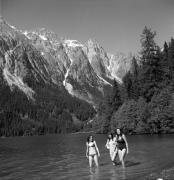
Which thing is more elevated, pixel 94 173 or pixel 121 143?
pixel 121 143

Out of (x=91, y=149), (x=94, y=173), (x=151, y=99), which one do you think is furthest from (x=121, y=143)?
(x=151, y=99)

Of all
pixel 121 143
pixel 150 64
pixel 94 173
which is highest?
pixel 150 64

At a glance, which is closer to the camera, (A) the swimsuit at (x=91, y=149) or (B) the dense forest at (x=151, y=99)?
(A) the swimsuit at (x=91, y=149)

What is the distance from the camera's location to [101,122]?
461 feet

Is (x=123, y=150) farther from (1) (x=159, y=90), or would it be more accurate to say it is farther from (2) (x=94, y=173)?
(1) (x=159, y=90)

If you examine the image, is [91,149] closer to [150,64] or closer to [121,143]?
[121,143]

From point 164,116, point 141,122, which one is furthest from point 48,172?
point 141,122

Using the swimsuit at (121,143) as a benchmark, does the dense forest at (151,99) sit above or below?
above

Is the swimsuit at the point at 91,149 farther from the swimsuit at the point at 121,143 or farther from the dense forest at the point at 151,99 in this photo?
the dense forest at the point at 151,99

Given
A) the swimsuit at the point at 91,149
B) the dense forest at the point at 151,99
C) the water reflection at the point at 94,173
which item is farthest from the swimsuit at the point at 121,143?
the dense forest at the point at 151,99

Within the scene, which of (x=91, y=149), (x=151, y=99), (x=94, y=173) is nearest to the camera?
(x=94, y=173)

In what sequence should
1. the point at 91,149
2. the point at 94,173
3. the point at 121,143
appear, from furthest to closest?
1. the point at 91,149
2. the point at 121,143
3. the point at 94,173

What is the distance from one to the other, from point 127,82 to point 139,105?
30.7 m

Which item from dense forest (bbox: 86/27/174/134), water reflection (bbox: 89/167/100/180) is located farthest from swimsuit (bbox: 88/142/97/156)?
dense forest (bbox: 86/27/174/134)
